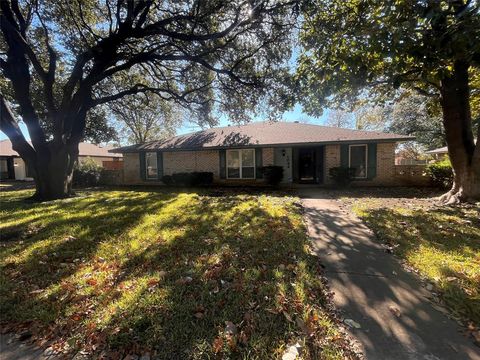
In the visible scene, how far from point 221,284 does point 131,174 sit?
50.2 ft

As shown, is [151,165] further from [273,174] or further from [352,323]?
[352,323]

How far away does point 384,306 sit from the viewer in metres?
2.79

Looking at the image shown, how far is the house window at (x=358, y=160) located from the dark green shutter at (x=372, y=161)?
0.19m

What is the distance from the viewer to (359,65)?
6.25 m

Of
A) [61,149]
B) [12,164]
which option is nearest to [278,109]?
[61,149]

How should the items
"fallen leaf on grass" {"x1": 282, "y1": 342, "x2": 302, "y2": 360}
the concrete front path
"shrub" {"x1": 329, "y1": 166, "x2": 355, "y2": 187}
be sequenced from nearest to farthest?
1. "fallen leaf on grass" {"x1": 282, "y1": 342, "x2": 302, "y2": 360}
2. the concrete front path
3. "shrub" {"x1": 329, "y1": 166, "x2": 355, "y2": 187}

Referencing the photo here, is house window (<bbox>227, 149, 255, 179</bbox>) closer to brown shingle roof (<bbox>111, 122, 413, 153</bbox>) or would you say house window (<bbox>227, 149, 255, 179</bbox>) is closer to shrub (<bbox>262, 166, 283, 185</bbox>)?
brown shingle roof (<bbox>111, 122, 413, 153</bbox>)

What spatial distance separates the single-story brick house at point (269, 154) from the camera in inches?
502

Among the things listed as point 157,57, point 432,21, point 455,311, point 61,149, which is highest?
point 157,57

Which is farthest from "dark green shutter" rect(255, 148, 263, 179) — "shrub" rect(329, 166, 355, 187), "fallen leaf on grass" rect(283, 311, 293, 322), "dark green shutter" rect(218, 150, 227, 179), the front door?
"fallen leaf on grass" rect(283, 311, 293, 322)

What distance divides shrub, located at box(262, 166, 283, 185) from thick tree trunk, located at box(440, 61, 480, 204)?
273 inches

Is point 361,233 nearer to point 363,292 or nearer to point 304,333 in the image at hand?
point 363,292

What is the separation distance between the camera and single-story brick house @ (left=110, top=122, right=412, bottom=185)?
1274 centimetres

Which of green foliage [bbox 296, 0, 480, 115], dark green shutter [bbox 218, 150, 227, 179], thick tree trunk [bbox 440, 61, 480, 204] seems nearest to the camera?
green foliage [bbox 296, 0, 480, 115]
